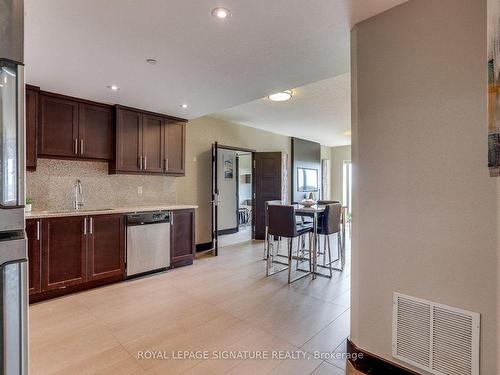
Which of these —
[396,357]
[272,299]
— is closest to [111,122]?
[272,299]

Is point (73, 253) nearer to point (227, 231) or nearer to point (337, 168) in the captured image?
point (227, 231)

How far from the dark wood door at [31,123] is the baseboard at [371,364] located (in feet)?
11.9

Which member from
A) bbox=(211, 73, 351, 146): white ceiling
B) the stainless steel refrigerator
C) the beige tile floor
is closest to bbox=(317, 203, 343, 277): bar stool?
the beige tile floor

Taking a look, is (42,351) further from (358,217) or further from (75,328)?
(358,217)

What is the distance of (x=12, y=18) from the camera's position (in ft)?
2.98

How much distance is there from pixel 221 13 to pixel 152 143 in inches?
105

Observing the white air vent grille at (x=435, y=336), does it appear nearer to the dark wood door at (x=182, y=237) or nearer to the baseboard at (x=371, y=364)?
the baseboard at (x=371, y=364)

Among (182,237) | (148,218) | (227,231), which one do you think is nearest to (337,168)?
(227,231)

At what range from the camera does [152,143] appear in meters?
4.02

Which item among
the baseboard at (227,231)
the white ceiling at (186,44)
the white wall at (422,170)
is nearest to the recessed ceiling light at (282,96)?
the white ceiling at (186,44)

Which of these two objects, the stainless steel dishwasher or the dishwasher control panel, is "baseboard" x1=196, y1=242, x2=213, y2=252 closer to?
the stainless steel dishwasher

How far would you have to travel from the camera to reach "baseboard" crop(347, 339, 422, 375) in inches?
64.4

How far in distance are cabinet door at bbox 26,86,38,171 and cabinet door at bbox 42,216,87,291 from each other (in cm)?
74

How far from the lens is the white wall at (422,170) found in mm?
1375
